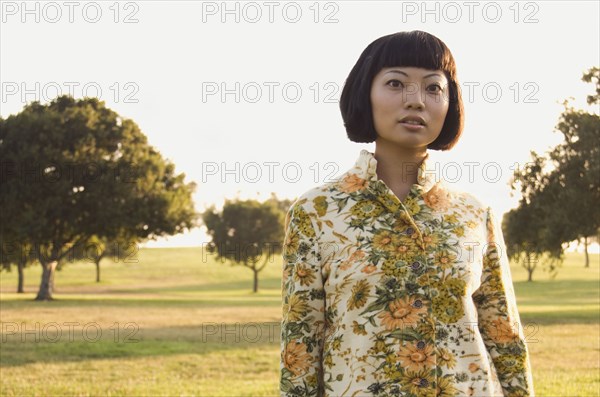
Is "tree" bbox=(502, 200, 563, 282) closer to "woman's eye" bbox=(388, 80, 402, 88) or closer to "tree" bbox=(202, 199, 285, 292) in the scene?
"tree" bbox=(202, 199, 285, 292)

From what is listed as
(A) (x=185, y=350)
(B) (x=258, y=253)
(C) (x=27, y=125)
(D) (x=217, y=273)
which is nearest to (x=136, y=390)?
(A) (x=185, y=350)

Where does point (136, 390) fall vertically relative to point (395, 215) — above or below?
below

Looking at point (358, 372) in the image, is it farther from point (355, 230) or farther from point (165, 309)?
point (165, 309)

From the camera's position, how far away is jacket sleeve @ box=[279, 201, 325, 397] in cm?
343

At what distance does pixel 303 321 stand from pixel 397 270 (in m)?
0.46

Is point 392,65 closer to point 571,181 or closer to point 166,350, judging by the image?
point 166,350

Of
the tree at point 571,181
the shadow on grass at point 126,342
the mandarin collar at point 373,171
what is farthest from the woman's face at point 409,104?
the tree at point 571,181

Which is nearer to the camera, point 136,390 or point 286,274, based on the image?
point 286,274

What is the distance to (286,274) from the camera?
3.52 meters

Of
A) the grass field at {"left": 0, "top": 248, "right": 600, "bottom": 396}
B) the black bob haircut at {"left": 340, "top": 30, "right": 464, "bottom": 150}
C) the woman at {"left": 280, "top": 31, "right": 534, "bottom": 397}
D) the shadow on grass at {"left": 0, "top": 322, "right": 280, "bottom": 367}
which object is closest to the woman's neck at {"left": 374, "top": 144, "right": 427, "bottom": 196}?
the woman at {"left": 280, "top": 31, "right": 534, "bottom": 397}

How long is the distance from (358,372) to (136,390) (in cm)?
1125

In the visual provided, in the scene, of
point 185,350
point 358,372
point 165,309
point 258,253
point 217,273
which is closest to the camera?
point 358,372

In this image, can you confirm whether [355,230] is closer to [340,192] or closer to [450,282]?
[340,192]

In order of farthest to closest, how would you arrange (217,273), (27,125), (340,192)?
(217,273), (27,125), (340,192)
